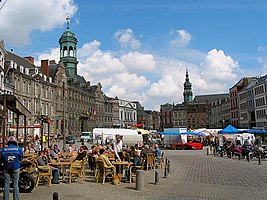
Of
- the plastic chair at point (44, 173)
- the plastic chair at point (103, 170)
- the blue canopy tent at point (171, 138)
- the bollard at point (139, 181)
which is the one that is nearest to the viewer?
the bollard at point (139, 181)

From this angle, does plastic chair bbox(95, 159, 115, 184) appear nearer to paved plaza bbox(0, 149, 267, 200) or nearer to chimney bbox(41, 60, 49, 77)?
paved plaza bbox(0, 149, 267, 200)

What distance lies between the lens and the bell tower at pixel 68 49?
252 feet

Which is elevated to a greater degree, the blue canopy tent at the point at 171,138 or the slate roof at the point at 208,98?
the slate roof at the point at 208,98

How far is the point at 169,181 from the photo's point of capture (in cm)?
1338

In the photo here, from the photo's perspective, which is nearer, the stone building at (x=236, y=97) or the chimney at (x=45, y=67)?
the chimney at (x=45, y=67)

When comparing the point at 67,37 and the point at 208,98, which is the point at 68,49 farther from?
the point at 208,98

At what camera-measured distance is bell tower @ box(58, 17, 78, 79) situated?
76.8 m

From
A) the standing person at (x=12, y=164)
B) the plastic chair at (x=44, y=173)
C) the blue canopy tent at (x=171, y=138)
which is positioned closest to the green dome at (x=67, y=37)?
the blue canopy tent at (x=171, y=138)

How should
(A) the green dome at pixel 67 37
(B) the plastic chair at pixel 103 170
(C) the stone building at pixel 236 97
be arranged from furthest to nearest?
(C) the stone building at pixel 236 97 → (A) the green dome at pixel 67 37 → (B) the plastic chair at pixel 103 170

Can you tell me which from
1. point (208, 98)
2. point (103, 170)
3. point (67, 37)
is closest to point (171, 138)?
point (103, 170)

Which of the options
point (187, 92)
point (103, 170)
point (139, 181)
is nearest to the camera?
point (139, 181)

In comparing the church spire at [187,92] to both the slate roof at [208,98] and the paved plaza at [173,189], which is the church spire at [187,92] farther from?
the paved plaza at [173,189]

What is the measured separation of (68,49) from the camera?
77.9 meters

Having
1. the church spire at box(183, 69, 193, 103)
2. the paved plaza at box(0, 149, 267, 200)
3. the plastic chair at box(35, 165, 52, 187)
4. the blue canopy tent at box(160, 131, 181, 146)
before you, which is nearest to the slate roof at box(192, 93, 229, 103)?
the church spire at box(183, 69, 193, 103)
